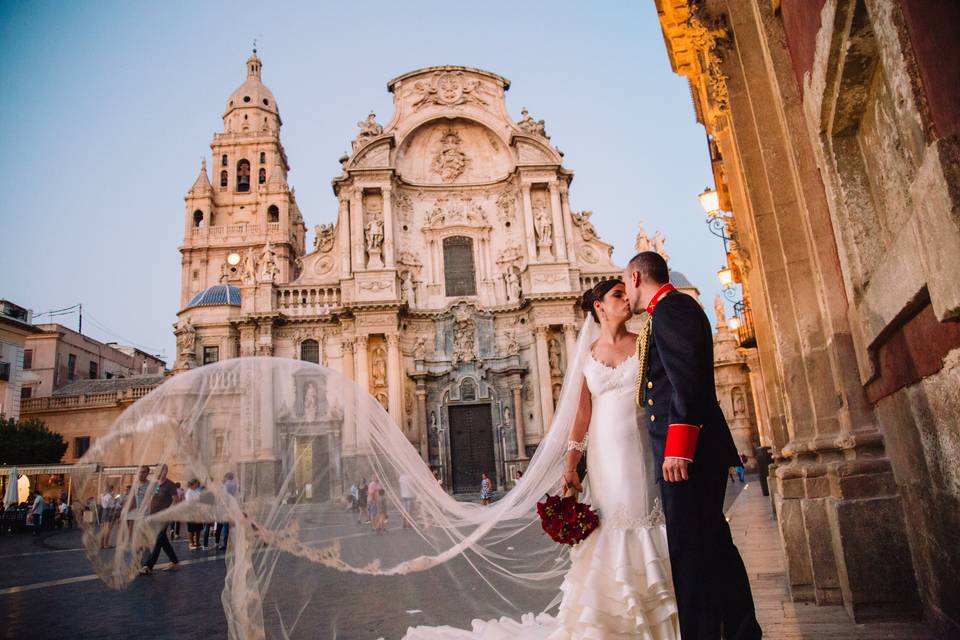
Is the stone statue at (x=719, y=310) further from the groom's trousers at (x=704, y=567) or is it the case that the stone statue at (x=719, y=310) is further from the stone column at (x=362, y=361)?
the groom's trousers at (x=704, y=567)

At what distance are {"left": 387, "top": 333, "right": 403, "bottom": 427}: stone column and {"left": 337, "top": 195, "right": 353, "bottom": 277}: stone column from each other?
12.3 feet

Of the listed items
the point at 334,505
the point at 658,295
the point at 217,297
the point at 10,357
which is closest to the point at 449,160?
the point at 217,297

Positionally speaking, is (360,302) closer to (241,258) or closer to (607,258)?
(607,258)

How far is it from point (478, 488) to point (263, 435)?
20671 millimetres

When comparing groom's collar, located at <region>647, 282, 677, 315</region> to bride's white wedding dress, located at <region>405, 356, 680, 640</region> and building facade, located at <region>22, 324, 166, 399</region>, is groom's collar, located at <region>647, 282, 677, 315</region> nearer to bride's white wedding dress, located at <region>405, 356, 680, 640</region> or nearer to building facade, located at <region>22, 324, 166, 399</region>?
bride's white wedding dress, located at <region>405, 356, 680, 640</region>

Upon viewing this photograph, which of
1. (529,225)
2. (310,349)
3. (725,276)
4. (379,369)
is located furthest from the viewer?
(529,225)

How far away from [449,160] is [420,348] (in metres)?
8.93

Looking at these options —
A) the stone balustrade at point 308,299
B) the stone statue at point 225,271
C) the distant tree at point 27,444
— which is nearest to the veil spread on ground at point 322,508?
the stone balustrade at point 308,299

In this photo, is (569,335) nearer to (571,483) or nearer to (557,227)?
(557,227)

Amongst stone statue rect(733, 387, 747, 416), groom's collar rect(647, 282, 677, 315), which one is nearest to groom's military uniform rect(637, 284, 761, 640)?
groom's collar rect(647, 282, 677, 315)

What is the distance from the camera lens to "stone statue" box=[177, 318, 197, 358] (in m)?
25.6

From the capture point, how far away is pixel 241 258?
4100cm

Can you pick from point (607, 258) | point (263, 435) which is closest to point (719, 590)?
point (263, 435)

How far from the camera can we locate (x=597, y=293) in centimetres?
392
